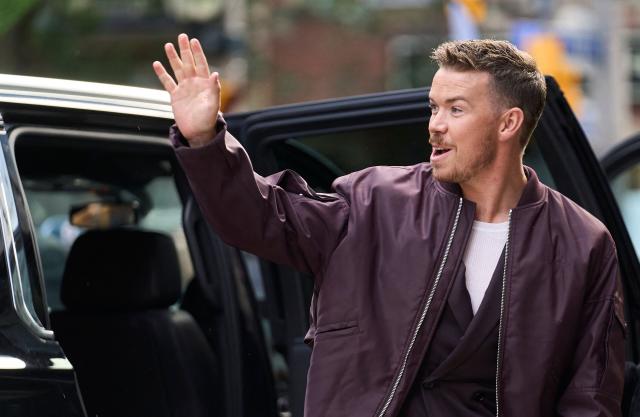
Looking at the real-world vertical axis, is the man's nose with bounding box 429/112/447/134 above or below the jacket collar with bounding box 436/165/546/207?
above

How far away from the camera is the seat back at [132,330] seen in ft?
13.2

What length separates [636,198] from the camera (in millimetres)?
7211

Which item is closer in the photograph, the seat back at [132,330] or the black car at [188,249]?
the black car at [188,249]

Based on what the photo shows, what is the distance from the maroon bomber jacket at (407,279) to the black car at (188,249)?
451 mm

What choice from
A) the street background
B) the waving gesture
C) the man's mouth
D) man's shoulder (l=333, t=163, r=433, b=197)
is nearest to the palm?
the waving gesture

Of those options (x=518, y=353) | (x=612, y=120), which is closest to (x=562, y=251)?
(x=518, y=353)

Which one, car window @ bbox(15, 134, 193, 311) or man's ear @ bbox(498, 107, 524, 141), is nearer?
man's ear @ bbox(498, 107, 524, 141)

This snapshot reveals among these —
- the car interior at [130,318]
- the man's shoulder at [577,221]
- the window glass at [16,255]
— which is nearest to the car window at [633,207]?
the car interior at [130,318]

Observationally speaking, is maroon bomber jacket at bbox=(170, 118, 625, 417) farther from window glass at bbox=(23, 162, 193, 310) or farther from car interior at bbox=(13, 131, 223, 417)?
window glass at bbox=(23, 162, 193, 310)

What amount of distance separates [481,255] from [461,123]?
30 centimetres

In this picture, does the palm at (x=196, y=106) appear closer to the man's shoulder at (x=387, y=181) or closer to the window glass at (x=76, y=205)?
the man's shoulder at (x=387, y=181)

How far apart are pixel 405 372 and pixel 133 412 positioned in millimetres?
1466

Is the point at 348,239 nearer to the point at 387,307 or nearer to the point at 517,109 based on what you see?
the point at 387,307

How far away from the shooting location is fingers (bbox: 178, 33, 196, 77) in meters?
2.76
